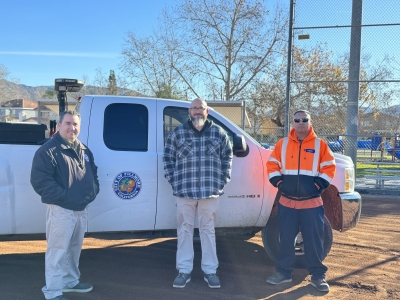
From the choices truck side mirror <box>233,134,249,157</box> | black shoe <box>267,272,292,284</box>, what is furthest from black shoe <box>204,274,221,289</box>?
truck side mirror <box>233,134,249,157</box>

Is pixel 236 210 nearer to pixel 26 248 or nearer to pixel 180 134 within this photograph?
pixel 180 134

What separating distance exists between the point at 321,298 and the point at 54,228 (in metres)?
2.77

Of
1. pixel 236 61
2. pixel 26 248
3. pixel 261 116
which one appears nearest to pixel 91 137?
pixel 26 248

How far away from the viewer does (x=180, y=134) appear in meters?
4.31

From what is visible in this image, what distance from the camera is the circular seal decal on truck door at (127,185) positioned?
14.8ft

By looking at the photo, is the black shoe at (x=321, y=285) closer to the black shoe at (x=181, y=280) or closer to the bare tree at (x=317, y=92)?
the black shoe at (x=181, y=280)

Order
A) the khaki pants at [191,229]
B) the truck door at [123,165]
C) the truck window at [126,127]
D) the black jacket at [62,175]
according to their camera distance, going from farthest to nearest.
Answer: the truck window at [126,127]
the truck door at [123,165]
the khaki pants at [191,229]
the black jacket at [62,175]

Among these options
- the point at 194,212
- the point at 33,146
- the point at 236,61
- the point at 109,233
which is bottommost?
the point at 109,233

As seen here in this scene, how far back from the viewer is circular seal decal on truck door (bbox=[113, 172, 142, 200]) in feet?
14.8

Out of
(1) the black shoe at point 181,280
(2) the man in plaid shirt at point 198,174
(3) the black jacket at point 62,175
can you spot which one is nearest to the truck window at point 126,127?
(2) the man in plaid shirt at point 198,174

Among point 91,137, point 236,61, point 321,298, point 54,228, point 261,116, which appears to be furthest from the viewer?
point 261,116

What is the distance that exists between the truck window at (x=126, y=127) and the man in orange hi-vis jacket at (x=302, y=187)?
1492 millimetres

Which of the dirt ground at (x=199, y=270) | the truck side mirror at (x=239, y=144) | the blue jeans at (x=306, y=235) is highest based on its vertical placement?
the truck side mirror at (x=239, y=144)

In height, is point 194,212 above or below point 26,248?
above
